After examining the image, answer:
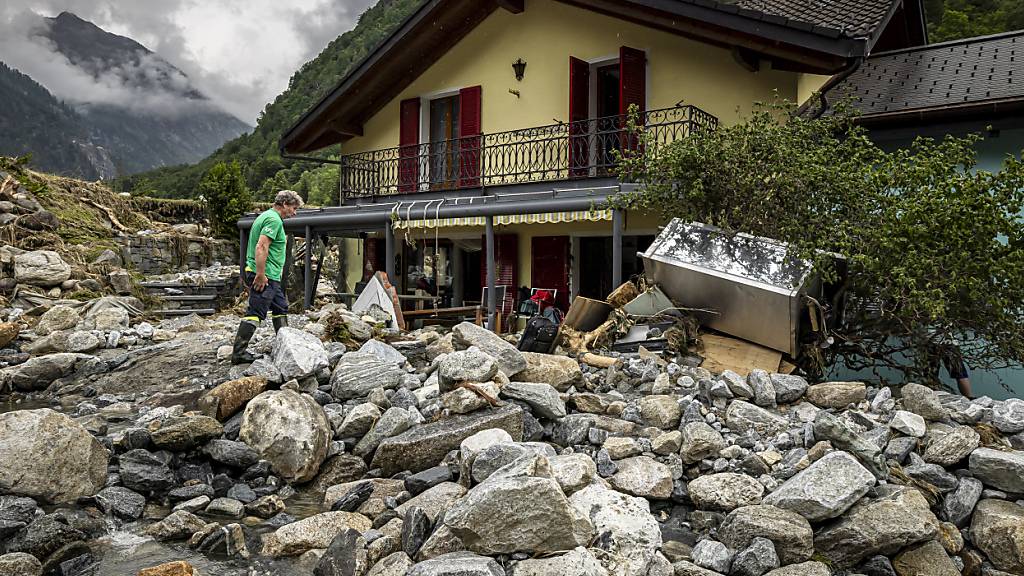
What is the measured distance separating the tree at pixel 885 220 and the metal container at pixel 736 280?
0.23 meters

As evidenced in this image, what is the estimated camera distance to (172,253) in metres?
18.7

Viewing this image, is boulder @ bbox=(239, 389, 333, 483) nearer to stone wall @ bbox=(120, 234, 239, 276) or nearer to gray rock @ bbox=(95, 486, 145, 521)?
gray rock @ bbox=(95, 486, 145, 521)

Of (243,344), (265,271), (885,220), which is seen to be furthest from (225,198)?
(885,220)

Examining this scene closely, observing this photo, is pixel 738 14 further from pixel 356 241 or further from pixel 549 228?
pixel 356 241

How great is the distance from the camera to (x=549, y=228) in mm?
12820

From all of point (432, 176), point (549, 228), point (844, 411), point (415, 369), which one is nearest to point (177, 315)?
point (432, 176)

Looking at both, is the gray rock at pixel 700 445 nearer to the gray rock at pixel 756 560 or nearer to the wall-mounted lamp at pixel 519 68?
the gray rock at pixel 756 560

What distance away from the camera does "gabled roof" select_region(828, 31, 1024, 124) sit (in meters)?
8.22

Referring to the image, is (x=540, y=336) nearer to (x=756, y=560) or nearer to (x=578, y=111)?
(x=756, y=560)

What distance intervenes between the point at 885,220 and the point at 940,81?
371 cm

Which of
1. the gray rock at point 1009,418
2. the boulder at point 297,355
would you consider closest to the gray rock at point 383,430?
the boulder at point 297,355

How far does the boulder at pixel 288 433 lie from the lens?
5.16 m

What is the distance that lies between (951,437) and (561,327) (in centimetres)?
366

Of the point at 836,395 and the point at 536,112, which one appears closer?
the point at 836,395
